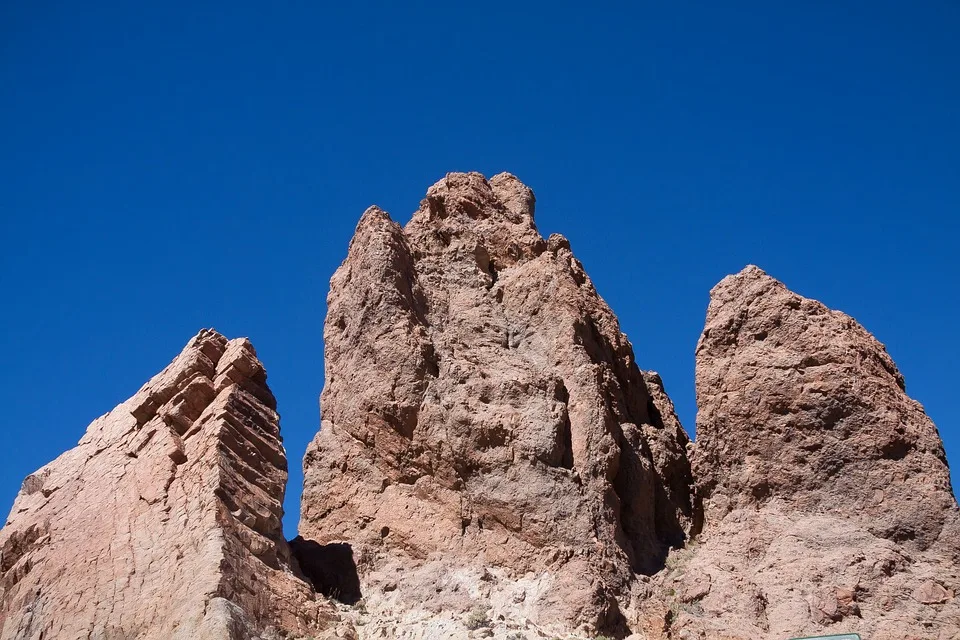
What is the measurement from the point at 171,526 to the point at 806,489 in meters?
13.4

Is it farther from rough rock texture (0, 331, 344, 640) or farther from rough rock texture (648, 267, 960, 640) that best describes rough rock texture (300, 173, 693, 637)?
rough rock texture (0, 331, 344, 640)

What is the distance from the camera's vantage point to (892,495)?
24125 millimetres

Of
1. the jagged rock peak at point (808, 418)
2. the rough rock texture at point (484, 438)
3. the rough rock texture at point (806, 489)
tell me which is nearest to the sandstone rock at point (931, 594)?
the rough rock texture at point (806, 489)

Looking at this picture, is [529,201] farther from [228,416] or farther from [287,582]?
[287,582]

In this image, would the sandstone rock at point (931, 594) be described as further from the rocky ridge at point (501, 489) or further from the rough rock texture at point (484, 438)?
the rough rock texture at point (484, 438)

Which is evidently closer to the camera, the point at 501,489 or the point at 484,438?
the point at 501,489

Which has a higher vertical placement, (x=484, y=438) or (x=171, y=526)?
(x=484, y=438)

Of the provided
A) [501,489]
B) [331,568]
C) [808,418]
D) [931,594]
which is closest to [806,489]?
[808,418]

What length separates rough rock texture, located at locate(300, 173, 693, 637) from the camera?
930 inches

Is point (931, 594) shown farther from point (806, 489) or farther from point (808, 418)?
point (808, 418)

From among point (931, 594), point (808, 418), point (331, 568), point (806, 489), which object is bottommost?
point (931, 594)

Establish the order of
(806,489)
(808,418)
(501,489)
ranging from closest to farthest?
(501,489), (806,489), (808,418)

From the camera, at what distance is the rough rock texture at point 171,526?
2088 centimetres

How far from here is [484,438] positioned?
1001 inches
